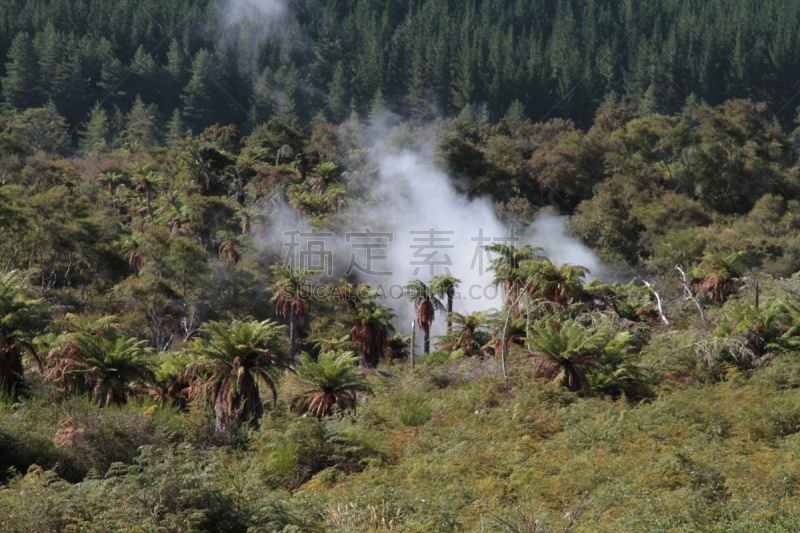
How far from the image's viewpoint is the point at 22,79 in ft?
340

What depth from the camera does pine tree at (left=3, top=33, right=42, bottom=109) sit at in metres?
103

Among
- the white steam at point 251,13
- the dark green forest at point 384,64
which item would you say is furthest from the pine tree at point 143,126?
the white steam at point 251,13

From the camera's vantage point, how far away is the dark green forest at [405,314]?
13.9m

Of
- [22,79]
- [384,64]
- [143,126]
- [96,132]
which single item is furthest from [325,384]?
[384,64]

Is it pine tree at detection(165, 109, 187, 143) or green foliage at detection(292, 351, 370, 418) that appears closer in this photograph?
green foliage at detection(292, 351, 370, 418)

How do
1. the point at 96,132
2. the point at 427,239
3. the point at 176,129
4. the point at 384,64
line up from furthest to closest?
the point at 384,64 → the point at 176,129 → the point at 96,132 → the point at 427,239

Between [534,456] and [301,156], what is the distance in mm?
52890

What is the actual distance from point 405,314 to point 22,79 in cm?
7590

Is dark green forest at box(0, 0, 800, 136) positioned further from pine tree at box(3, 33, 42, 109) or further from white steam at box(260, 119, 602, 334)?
white steam at box(260, 119, 602, 334)

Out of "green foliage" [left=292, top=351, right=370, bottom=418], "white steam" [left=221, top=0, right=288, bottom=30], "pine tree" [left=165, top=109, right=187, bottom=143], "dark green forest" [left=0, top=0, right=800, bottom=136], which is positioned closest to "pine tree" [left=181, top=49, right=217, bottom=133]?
"dark green forest" [left=0, top=0, right=800, bottom=136]

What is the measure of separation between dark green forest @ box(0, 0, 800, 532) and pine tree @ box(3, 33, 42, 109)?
417mm

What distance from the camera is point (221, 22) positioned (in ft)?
471

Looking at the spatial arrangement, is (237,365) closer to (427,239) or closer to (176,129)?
(427,239)

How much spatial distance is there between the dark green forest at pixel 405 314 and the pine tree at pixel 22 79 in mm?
417
